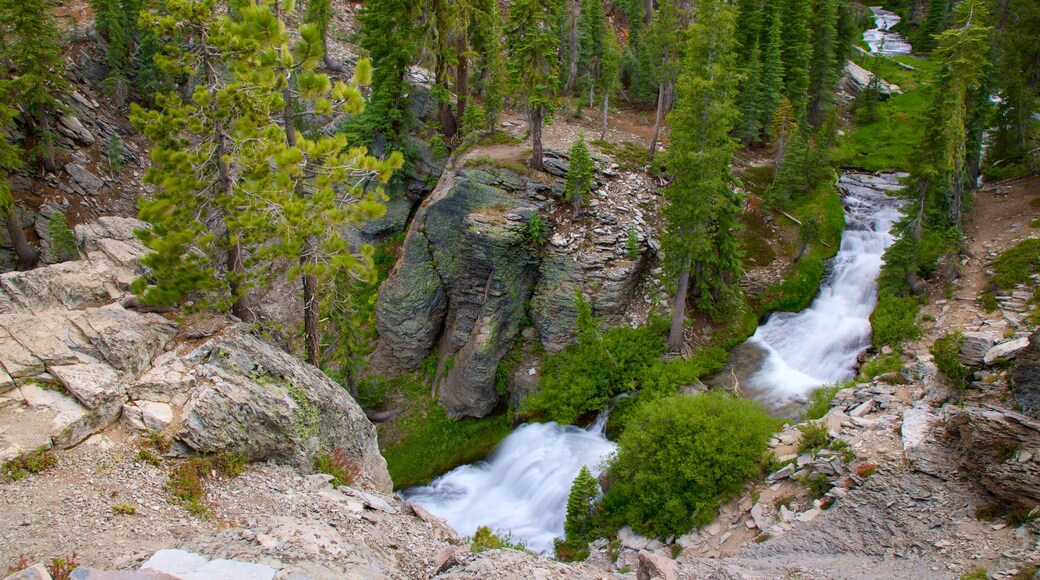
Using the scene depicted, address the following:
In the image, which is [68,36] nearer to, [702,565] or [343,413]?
[343,413]

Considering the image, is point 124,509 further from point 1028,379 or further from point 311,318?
point 1028,379

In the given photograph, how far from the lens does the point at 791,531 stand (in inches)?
543

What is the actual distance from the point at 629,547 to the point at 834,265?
71.0 feet

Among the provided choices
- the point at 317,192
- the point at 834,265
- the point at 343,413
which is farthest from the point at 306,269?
the point at 834,265

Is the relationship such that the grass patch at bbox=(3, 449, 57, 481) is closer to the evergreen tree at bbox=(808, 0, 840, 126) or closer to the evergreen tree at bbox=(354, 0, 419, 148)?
the evergreen tree at bbox=(354, 0, 419, 148)

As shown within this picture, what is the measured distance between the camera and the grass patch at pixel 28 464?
7520mm

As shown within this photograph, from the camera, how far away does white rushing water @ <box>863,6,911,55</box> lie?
65.4m

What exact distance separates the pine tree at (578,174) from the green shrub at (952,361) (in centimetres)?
1526

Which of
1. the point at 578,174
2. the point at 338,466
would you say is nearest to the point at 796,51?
the point at 578,174

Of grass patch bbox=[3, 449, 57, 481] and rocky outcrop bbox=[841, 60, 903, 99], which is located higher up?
rocky outcrop bbox=[841, 60, 903, 99]

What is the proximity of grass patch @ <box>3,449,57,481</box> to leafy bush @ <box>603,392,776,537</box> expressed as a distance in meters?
14.6

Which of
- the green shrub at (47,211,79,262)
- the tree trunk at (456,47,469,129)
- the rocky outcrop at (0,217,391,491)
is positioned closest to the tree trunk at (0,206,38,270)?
the green shrub at (47,211,79,262)

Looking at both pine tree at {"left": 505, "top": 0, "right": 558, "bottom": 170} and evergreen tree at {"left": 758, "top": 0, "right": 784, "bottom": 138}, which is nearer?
pine tree at {"left": 505, "top": 0, "right": 558, "bottom": 170}

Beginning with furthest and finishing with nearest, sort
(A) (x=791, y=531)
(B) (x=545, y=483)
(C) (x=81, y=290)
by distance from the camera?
(B) (x=545, y=483) < (A) (x=791, y=531) < (C) (x=81, y=290)
